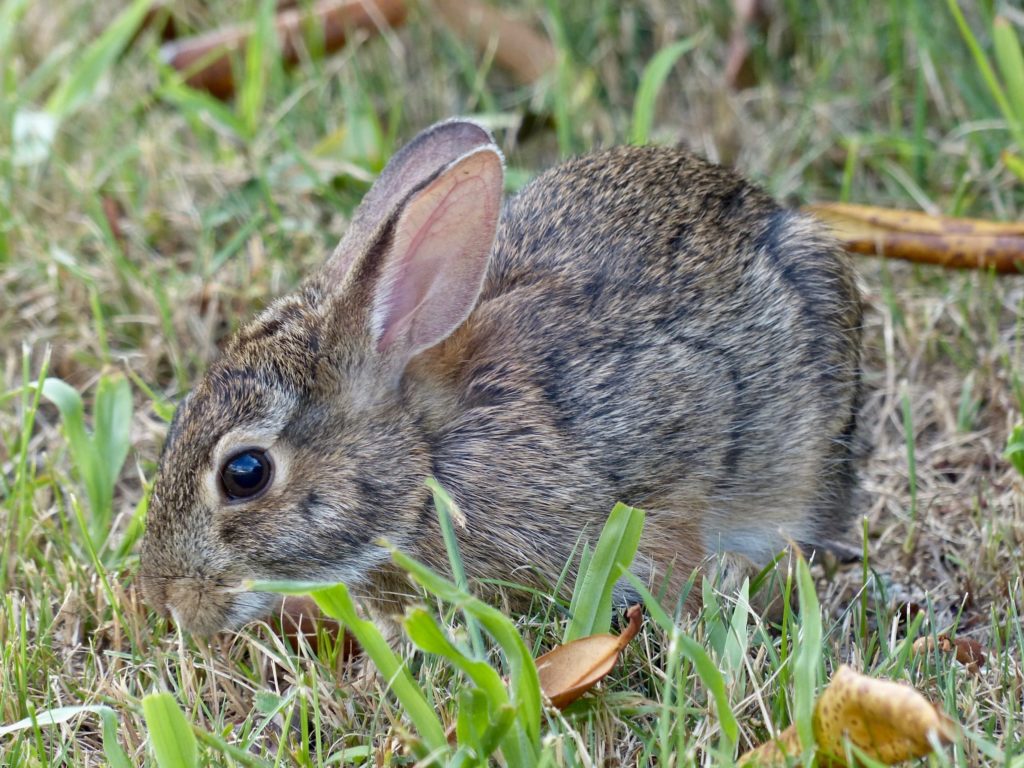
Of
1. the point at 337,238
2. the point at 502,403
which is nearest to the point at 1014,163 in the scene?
the point at 502,403

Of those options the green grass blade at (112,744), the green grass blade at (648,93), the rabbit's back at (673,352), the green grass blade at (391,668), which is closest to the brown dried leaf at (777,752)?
the green grass blade at (391,668)

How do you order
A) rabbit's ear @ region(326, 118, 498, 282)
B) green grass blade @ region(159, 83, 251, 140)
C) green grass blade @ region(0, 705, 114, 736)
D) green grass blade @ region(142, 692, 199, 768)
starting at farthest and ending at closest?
green grass blade @ region(159, 83, 251, 140) < rabbit's ear @ region(326, 118, 498, 282) < green grass blade @ region(0, 705, 114, 736) < green grass blade @ region(142, 692, 199, 768)

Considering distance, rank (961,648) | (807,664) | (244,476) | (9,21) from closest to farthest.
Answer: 1. (807,664)
2. (961,648)
3. (244,476)
4. (9,21)

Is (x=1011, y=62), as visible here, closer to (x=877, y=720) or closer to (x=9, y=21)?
→ (x=877, y=720)

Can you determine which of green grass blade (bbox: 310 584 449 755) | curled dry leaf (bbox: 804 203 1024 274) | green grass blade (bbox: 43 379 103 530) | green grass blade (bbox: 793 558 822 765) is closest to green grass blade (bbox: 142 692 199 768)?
green grass blade (bbox: 310 584 449 755)

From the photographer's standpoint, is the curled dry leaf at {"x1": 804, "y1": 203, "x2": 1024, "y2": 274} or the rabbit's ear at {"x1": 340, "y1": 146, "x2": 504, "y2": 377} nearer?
the rabbit's ear at {"x1": 340, "y1": 146, "x2": 504, "y2": 377}

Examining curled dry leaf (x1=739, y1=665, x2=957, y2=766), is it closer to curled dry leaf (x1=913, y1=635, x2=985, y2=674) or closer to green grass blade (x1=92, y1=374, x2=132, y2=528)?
curled dry leaf (x1=913, y1=635, x2=985, y2=674)
